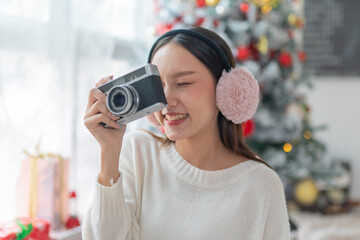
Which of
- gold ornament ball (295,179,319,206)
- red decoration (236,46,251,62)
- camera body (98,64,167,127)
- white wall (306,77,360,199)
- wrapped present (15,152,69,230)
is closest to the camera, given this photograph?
camera body (98,64,167,127)

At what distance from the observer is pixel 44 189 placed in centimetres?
128

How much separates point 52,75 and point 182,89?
30.8 inches

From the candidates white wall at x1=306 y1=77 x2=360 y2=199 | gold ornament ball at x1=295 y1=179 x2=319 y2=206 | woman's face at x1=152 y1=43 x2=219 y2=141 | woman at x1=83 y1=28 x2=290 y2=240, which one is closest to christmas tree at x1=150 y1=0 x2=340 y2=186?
gold ornament ball at x1=295 y1=179 x2=319 y2=206

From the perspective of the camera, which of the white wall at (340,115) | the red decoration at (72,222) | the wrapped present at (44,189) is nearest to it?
the wrapped present at (44,189)

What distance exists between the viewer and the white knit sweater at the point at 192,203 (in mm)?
862

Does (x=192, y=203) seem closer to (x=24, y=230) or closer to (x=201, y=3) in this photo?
(x=24, y=230)

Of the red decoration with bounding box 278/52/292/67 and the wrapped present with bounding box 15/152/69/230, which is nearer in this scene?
the wrapped present with bounding box 15/152/69/230

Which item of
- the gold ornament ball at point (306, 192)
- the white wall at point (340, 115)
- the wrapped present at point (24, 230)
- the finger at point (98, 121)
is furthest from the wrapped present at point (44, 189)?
the white wall at point (340, 115)

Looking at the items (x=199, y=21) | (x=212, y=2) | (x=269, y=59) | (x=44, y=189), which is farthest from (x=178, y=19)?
(x=44, y=189)

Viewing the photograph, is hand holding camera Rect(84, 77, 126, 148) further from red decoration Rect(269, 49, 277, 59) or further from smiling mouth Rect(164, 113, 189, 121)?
red decoration Rect(269, 49, 277, 59)

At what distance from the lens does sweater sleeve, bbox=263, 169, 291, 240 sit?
2.93ft

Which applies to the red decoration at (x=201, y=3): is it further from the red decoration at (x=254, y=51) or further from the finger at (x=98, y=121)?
the finger at (x=98, y=121)

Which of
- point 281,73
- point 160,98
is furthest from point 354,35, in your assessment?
point 160,98

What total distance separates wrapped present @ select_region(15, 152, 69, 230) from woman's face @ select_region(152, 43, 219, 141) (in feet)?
2.01
